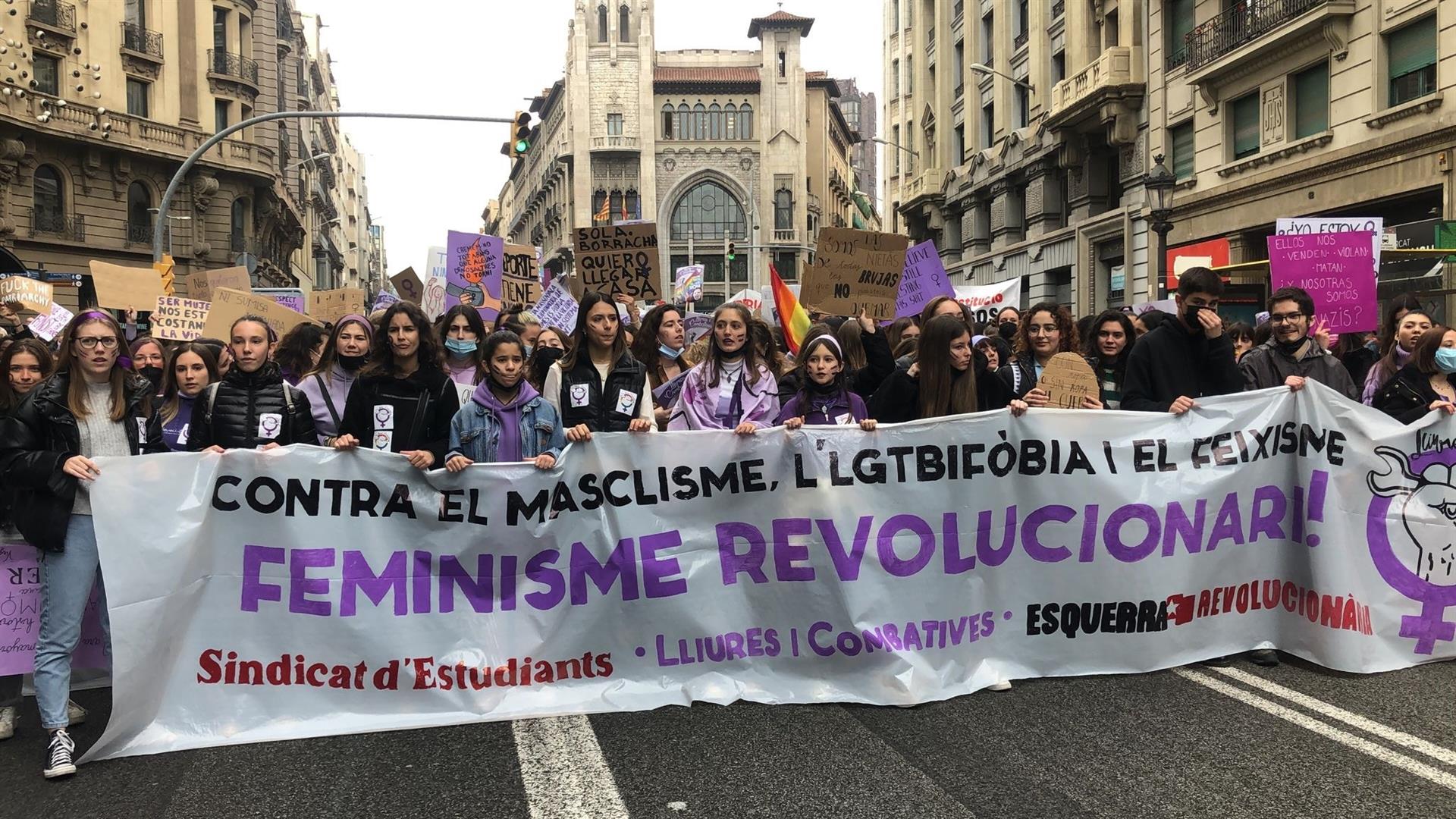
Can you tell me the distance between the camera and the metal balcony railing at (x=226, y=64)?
138 feet

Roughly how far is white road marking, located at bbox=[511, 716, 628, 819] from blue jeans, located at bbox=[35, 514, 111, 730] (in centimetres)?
173

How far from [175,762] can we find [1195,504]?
4425 millimetres

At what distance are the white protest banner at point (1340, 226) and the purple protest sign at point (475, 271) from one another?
784 centimetres

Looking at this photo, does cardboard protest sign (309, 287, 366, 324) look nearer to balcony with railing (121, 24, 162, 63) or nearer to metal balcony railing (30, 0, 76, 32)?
metal balcony railing (30, 0, 76, 32)

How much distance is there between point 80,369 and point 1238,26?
22.7 m

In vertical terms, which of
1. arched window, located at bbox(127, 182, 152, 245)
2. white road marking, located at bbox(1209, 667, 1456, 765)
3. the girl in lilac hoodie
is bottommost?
white road marking, located at bbox(1209, 667, 1456, 765)

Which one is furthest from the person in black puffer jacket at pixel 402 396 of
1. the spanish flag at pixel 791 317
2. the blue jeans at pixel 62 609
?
the spanish flag at pixel 791 317

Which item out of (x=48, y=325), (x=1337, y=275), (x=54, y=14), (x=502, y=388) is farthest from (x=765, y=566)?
(x=54, y=14)

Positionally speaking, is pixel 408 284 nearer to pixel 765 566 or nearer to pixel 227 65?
pixel 765 566

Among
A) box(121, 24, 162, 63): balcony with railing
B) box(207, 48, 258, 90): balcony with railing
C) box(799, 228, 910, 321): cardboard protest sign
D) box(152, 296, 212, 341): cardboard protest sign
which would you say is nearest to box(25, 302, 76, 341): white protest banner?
box(152, 296, 212, 341): cardboard protest sign

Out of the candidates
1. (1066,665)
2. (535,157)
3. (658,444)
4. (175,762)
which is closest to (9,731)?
(175,762)

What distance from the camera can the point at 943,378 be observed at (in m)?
5.77

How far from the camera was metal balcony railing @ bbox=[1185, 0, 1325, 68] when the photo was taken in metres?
20.6

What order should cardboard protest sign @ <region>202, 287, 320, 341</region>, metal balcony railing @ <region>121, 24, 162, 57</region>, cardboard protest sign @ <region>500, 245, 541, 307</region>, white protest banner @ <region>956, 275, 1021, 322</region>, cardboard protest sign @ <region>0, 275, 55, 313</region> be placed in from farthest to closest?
metal balcony railing @ <region>121, 24, 162, 57</region>, white protest banner @ <region>956, 275, 1021, 322</region>, cardboard protest sign @ <region>500, 245, 541, 307</region>, cardboard protest sign @ <region>0, 275, 55, 313</region>, cardboard protest sign @ <region>202, 287, 320, 341</region>
